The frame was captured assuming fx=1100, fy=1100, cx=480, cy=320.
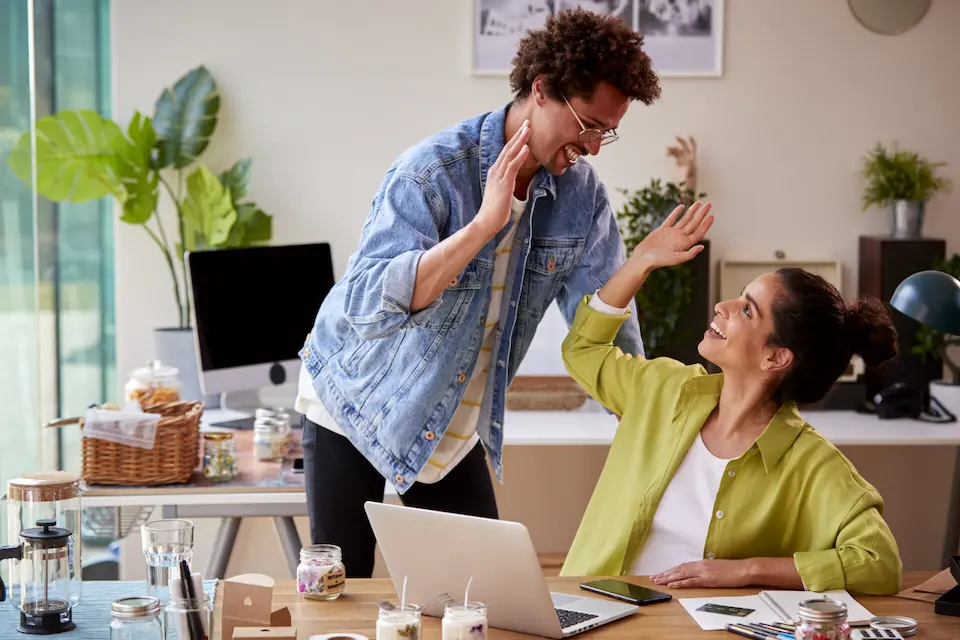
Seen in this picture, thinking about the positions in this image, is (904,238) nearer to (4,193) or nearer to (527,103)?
(527,103)

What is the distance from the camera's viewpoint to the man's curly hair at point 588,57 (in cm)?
179

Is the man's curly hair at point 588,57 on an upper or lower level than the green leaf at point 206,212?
upper

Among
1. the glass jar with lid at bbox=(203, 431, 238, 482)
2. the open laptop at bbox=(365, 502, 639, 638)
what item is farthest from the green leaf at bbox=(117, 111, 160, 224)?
the open laptop at bbox=(365, 502, 639, 638)

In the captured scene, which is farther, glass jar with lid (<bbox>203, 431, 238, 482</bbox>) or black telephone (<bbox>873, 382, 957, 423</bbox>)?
black telephone (<bbox>873, 382, 957, 423</bbox>)

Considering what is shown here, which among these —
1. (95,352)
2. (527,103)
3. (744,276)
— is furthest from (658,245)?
(95,352)

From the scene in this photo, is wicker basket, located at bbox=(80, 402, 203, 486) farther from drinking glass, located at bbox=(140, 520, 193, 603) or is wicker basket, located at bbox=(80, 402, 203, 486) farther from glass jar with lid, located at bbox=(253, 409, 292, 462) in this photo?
drinking glass, located at bbox=(140, 520, 193, 603)

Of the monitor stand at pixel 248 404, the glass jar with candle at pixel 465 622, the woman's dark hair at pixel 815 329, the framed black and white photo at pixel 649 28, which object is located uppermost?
the framed black and white photo at pixel 649 28

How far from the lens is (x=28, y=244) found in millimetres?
3496

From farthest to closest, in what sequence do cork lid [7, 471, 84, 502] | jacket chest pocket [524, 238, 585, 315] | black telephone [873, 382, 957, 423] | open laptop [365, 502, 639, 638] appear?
black telephone [873, 382, 957, 423] → jacket chest pocket [524, 238, 585, 315] → cork lid [7, 471, 84, 502] → open laptop [365, 502, 639, 638]

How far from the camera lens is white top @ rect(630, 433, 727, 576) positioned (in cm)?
193

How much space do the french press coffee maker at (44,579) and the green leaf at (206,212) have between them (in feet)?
7.37

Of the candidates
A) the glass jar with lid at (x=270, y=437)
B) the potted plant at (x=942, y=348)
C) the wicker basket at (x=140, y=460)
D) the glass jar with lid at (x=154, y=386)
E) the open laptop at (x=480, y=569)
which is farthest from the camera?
the potted plant at (x=942, y=348)

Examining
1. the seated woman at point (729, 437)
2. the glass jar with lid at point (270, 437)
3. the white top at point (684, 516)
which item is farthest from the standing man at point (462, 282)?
the glass jar with lid at point (270, 437)

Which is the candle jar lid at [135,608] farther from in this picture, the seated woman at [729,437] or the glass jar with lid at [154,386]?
the glass jar with lid at [154,386]
